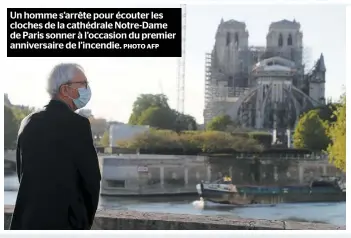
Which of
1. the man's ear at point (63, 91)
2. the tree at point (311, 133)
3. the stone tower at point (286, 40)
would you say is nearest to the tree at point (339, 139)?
the tree at point (311, 133)

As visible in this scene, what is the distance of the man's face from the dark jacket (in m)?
0.09

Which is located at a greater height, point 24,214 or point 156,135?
point 156,135

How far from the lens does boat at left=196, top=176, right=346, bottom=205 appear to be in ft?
17.4

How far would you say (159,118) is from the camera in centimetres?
524

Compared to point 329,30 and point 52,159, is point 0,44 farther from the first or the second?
point 329,30

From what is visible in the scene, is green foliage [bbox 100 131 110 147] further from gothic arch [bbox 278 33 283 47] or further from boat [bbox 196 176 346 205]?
gothic arch [bbox 278 33 283 47]

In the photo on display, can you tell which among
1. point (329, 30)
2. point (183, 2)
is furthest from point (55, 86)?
point (329, 30)

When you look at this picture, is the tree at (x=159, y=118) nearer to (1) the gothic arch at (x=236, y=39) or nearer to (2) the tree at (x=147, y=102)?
(2) the tree at (x=147, y=102)

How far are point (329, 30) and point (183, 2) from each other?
112 cm

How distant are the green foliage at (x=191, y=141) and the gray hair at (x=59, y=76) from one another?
2.87 feet

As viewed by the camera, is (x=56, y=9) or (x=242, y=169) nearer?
(x=56, y=9)

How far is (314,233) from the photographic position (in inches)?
195

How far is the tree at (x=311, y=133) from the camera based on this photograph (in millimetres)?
5199

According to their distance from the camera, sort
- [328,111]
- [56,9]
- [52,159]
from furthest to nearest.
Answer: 1. [328,111]
2. [56,9]
3. [52,159]
